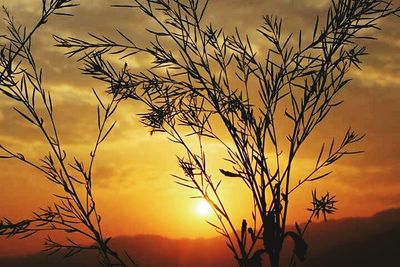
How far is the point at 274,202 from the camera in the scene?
4012mm

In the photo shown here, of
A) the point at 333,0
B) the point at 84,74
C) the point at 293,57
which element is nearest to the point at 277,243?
the point at 293,57

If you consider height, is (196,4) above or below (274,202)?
above

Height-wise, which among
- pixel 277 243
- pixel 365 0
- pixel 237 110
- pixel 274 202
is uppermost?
pixel 365 0

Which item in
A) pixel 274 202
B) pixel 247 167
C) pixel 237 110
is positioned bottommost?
pixel 274 202

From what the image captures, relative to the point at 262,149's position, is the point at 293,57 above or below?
above

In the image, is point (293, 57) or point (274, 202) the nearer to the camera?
point (274, 202)

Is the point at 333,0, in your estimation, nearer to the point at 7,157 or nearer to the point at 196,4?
the point at 196,4

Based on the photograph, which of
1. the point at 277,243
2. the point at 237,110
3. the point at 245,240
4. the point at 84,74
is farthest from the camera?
the point at 84,74

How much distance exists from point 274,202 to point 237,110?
2.97ft

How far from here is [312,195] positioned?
5062 mm

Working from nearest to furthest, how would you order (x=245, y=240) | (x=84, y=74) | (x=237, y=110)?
(x=245, y=240) < (x=237, y=110) < (x=84, y=74)

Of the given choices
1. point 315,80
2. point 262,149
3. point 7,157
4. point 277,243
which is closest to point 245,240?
point 277,243

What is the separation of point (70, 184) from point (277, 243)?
167 centimetres

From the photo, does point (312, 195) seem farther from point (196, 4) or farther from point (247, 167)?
point (196, 4)
